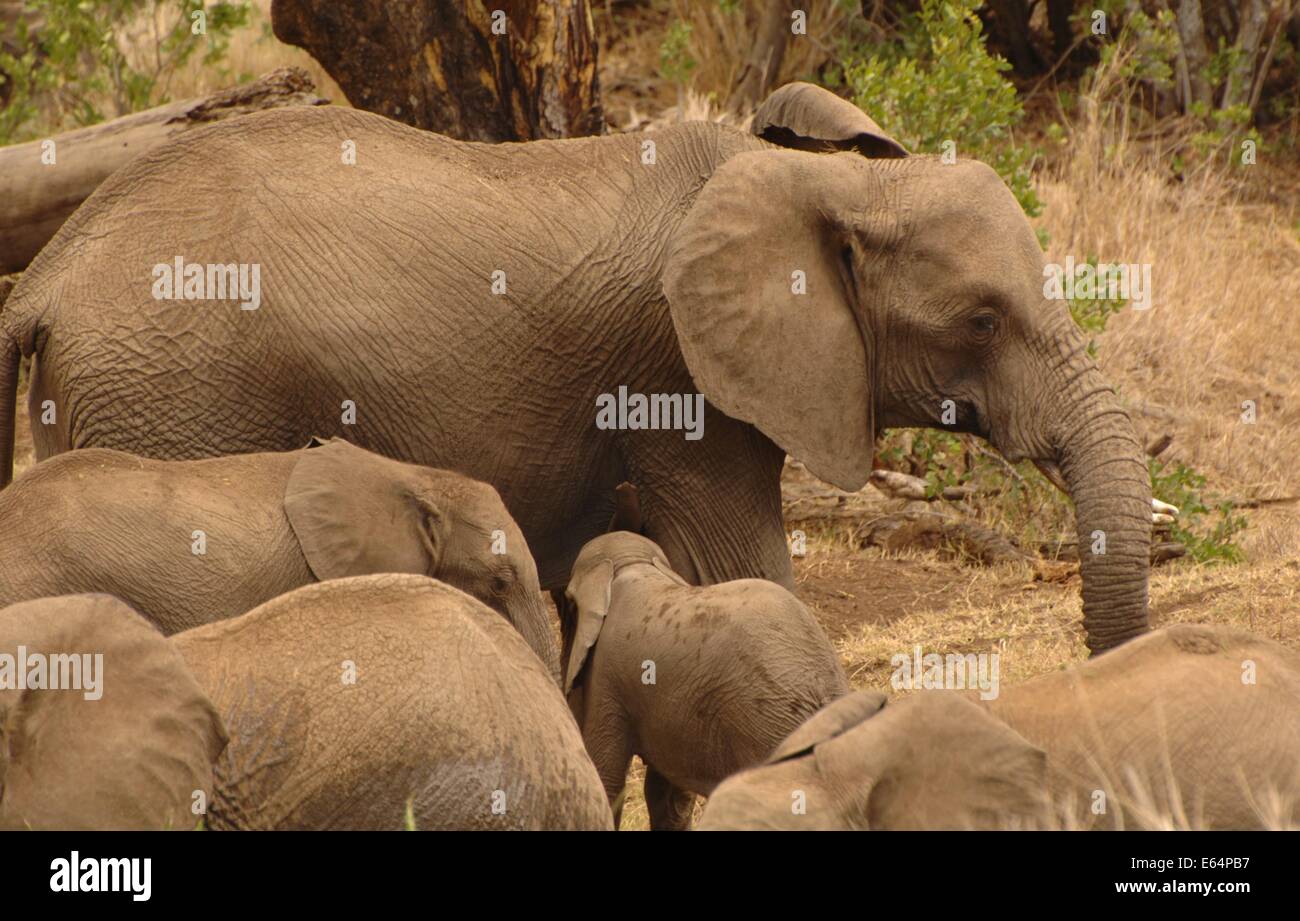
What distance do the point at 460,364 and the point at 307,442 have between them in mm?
494

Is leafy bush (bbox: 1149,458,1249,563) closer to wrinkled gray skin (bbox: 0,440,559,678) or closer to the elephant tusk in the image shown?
the elephant tusk

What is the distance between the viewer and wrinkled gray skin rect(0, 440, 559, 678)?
210 inches

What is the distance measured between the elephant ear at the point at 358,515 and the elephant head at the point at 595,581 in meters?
0.46

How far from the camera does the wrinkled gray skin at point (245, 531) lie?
17.5 feet

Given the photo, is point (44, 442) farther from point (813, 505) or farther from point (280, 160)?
point (813, 505)

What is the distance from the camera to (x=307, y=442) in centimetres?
622

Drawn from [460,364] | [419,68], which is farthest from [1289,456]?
[460,364]

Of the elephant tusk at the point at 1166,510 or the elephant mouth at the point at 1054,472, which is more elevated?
the elephant mouth at the point at 1054,472

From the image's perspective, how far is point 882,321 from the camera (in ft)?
20.4

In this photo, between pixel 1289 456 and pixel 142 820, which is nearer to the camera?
pixel 142 820

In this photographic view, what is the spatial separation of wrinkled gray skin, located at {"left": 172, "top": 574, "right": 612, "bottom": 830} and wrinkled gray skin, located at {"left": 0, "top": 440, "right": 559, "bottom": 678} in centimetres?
75

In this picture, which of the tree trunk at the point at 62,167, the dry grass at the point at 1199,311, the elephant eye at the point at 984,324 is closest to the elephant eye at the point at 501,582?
the elephant eye at the point at 984,324

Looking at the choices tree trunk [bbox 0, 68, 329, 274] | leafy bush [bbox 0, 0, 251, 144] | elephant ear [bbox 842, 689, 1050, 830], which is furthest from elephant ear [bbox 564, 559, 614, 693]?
leafy bush [bbox 0, 0, 251, 144]

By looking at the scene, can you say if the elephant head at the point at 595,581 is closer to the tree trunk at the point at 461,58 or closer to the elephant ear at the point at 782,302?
the elephant ear at the point at 782,302
